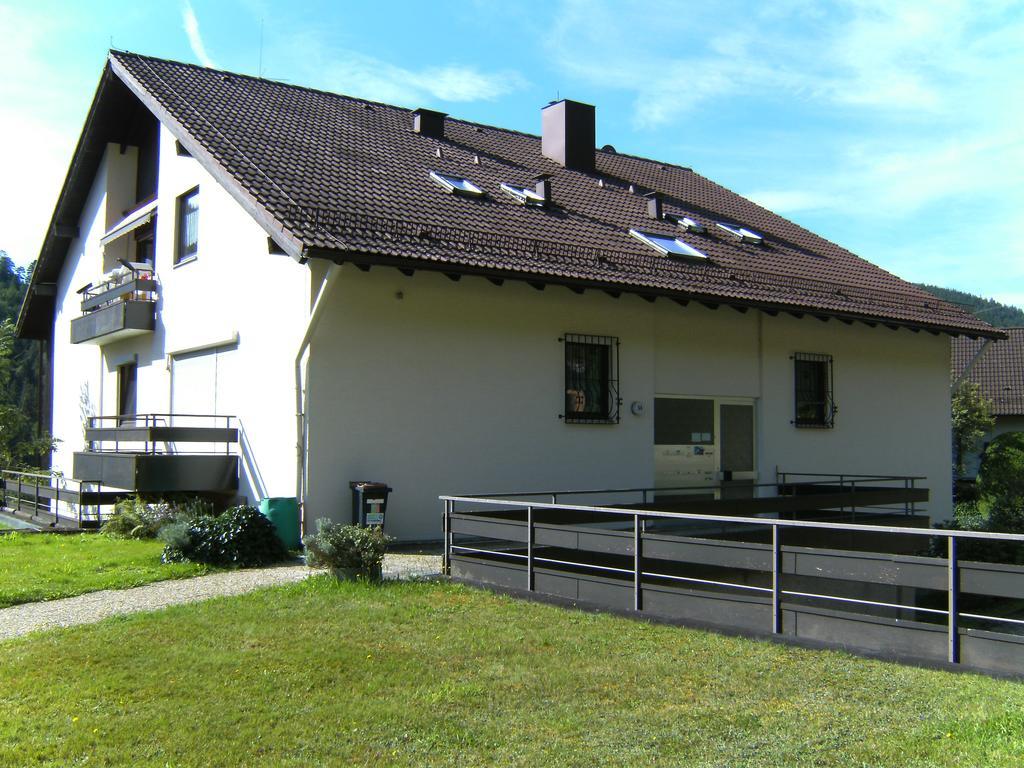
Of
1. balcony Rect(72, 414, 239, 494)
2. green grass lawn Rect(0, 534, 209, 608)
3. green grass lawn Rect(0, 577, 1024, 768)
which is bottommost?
green grass lawn Rect(0, 577, 1024, 768)

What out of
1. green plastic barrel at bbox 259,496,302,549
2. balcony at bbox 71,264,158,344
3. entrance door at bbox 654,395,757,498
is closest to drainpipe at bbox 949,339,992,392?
entrance door at bbox 654,395,757,498

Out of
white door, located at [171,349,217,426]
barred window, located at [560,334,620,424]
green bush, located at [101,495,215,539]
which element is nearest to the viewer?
green bush, located at [101,495,215,539]

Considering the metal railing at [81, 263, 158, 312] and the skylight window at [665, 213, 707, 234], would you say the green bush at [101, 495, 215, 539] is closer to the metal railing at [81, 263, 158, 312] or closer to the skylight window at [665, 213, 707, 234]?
the metal railing at [81, 263, 158, 312]

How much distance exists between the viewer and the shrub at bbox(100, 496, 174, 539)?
44.6ft

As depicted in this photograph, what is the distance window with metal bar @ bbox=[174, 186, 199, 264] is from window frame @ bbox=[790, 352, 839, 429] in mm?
10758

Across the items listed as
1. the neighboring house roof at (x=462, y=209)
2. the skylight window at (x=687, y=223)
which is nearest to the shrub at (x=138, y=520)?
the neighboring house roof at (x=462, y=209)

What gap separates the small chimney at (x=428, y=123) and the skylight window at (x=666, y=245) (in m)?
4.94

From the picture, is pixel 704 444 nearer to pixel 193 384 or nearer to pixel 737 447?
pixel 737 447

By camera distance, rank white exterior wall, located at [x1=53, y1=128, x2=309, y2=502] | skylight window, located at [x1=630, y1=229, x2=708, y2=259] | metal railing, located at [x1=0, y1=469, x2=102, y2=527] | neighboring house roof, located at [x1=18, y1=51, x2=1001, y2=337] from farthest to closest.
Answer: skylight window, located at [x1=630, y1=229, x2=708, y2=259] < metal railing, located at [x1=0, y1=469, x2=102, y2=527] < white exterior wall, located at [x1=53, y1=128, x2=309, y2=502] < neighboring house roof, located at [x1=18, y1=51, x2=1001, y2=337]

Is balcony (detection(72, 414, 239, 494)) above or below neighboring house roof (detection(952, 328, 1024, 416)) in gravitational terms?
below

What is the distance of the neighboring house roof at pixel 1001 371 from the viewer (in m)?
42.4

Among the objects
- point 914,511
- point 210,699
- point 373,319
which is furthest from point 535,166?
point 210,699

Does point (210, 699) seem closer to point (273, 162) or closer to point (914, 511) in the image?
point (273, 162)

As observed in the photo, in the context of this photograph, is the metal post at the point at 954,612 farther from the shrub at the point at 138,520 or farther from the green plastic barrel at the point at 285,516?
the shrub at the point at 138,520
